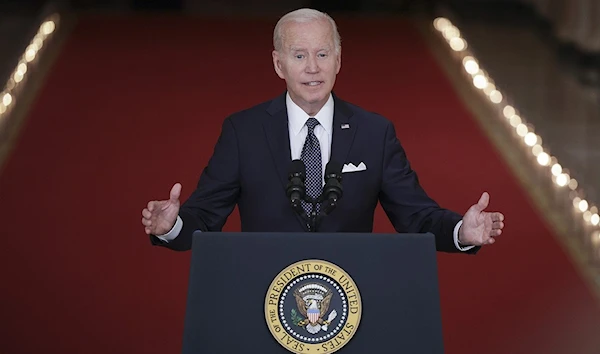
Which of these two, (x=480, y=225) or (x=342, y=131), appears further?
(x=342, y=131)

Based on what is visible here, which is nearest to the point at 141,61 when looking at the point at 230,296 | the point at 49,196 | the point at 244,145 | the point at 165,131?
the point at 165,131

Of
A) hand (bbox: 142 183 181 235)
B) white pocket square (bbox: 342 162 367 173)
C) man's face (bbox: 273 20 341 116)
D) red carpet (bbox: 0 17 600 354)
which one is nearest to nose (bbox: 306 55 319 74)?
man's face (bbox: 273 20 341 116)

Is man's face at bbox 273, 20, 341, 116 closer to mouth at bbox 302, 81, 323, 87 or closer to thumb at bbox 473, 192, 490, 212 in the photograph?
mouth at bbox 302, 81, 323, 87

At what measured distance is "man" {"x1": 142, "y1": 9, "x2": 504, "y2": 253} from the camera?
2619 millimetres

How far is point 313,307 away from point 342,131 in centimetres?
67

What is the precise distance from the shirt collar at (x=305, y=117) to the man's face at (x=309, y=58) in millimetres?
61

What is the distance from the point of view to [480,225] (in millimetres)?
2467

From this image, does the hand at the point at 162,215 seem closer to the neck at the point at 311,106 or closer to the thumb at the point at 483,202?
the neck at the point at 311,106

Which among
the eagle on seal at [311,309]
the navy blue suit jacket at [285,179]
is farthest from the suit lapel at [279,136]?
the eagle on seal at [311,309]

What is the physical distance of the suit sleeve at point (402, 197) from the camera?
2.73m

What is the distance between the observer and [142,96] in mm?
7473

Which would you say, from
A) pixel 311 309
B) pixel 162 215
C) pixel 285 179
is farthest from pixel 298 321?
pixel 285 179

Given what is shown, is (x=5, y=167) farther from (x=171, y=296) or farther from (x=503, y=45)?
(x=503, y=45)

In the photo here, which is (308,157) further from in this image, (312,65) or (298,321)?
(298,321)
